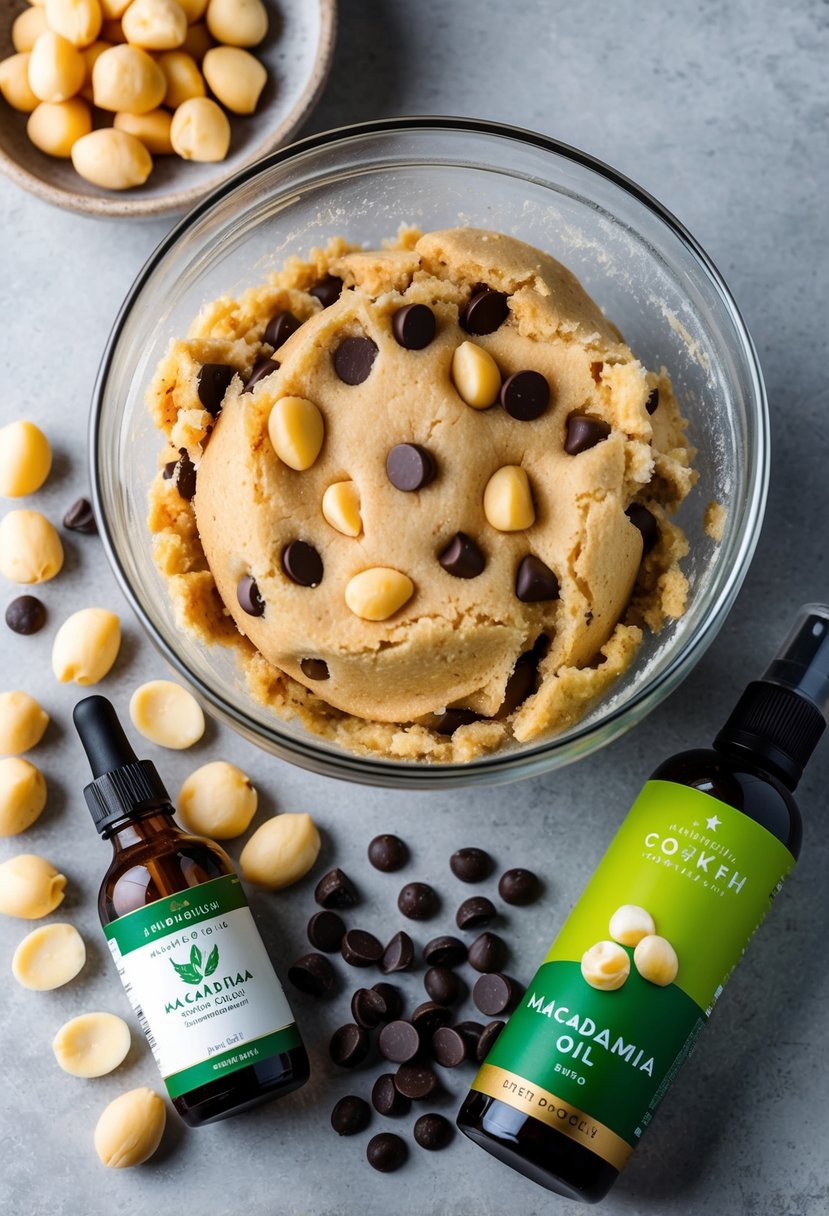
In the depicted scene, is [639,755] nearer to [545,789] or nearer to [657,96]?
[545,789]

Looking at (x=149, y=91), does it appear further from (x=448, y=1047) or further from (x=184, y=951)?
(x=448, y=1047)

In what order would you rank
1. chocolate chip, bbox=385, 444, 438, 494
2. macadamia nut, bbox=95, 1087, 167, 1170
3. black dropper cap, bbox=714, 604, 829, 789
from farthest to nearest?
macadamia nut, bbox=95, 1087, 167, 1170
black dropper cap, bbox=714, 604, 829, 789
chocolate chip, bbox=385, 444, 438, 494

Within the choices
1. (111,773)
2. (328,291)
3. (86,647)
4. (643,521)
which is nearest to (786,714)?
(643,521)

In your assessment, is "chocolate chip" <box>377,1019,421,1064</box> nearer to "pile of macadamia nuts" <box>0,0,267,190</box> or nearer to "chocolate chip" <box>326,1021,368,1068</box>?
"chocolate chip" <box>326,1021,368,1068</box>

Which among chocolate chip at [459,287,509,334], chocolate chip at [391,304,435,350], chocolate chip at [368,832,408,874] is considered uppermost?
chocolate chip at [459,287,509,334]

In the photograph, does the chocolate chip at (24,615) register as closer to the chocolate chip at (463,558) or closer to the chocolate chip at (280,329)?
the chocolate chip at (280,329)

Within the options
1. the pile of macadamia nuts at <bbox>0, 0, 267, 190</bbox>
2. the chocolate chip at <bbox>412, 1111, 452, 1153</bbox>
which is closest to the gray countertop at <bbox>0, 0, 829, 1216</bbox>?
the chocolate chip at <bbox>412, 1111, 452, 1153</bbox>

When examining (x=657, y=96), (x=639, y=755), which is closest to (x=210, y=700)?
(x=639, y=755)
